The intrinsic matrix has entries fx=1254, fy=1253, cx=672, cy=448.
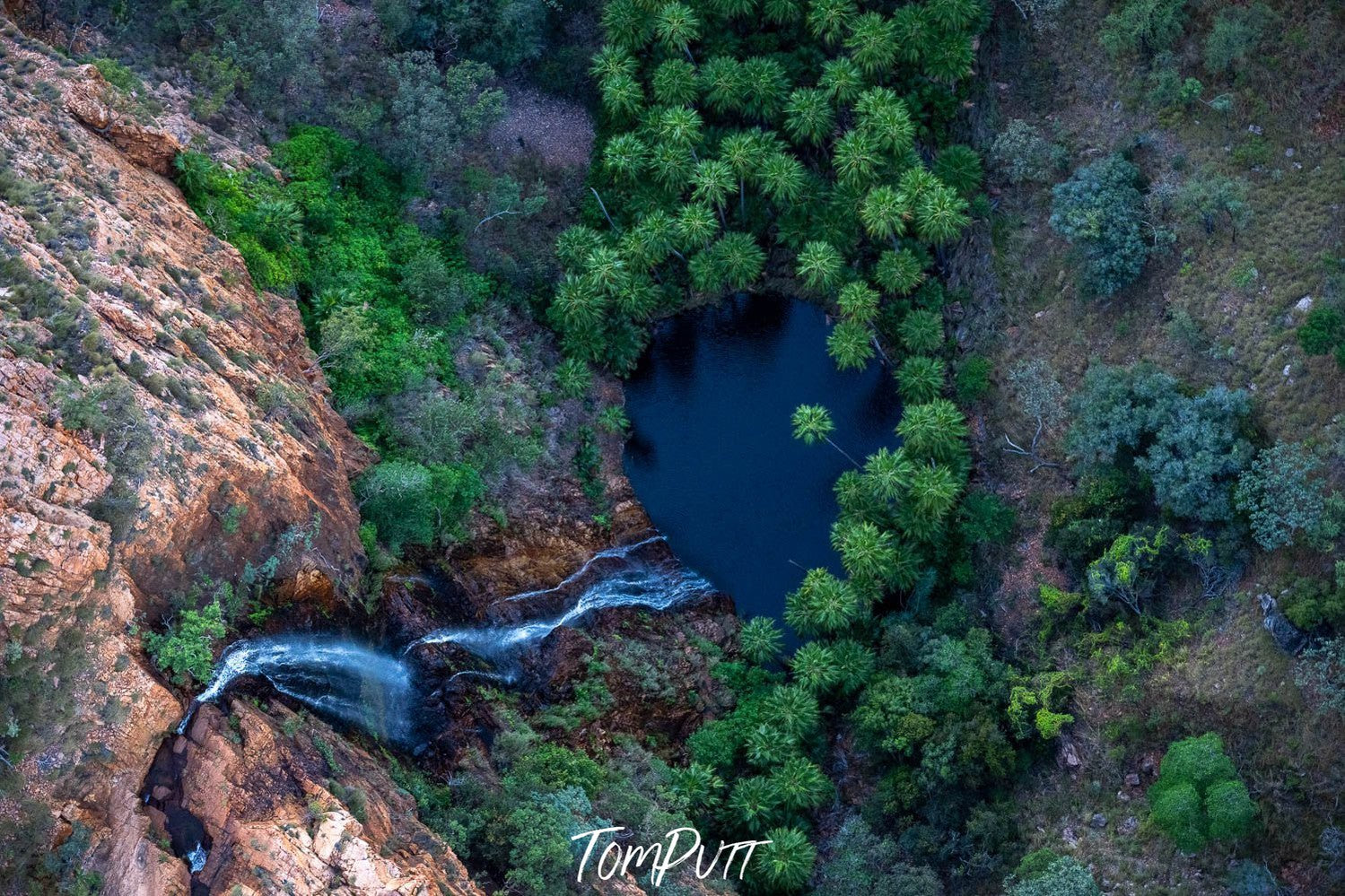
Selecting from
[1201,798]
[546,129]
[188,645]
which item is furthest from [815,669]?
[546,129]

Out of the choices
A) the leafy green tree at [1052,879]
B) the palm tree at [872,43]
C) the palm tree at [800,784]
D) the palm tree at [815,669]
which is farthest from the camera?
the palm tree at [872,43]

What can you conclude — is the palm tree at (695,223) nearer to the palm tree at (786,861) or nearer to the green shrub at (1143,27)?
the green shrub at (1143,27)

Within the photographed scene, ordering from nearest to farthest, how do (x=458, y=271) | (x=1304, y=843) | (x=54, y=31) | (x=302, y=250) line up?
(x=1304, y=843) < (x=54, y=31) < (x=302, y=250) < (x=458, y=271)

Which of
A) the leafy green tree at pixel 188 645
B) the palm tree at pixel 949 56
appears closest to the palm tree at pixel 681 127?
the palm tree at pixel 949 56

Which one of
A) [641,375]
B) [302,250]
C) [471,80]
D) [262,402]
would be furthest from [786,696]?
[471,80]

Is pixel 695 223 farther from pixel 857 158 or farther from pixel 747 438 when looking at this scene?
pixel 747 438

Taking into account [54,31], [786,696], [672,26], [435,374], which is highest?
[672,26]

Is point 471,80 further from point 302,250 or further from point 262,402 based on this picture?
point 262,402
